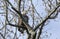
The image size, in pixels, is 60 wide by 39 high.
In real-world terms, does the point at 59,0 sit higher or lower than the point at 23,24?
higher

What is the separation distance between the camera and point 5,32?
12898 millimetres

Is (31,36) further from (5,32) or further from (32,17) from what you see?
(5,32)

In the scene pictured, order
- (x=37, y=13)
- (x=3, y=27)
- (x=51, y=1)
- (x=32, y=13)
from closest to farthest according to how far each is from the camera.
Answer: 1. (x=51, y=1)
2. (x=37, y=13)
3. (x=32, y=13)
4. (x=3, y=27)

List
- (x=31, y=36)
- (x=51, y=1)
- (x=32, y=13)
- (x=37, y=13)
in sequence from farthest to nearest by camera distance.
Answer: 1. (x=32, y=13)
2. (x=37, y=13)
3. (x=51, y=1)
4. (x=31, y=36)

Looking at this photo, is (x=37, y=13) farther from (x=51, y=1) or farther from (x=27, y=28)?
(x=27, y=28)

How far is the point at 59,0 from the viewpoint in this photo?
7086 millimetres

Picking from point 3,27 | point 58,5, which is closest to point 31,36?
point 58,5

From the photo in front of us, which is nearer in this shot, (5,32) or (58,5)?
(58,5)

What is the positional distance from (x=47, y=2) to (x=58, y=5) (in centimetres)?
246

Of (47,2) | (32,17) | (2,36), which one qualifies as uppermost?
(47,2)

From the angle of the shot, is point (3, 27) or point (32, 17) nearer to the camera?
point (32, 17)

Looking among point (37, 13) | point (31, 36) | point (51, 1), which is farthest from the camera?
point (37, 13)

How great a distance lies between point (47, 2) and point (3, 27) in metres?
3.69

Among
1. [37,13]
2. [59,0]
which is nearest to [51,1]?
[37,13]
